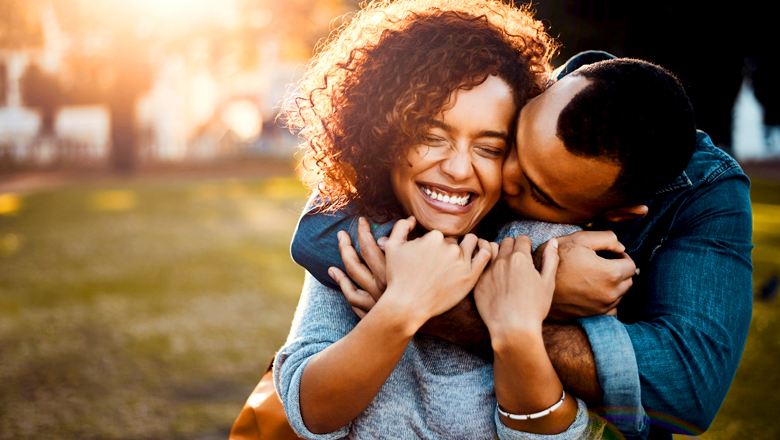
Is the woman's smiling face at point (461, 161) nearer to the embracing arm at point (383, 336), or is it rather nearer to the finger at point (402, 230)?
the finger at point (402, 230)

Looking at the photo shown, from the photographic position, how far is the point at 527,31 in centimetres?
246

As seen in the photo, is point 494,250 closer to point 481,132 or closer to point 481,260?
point 481,260

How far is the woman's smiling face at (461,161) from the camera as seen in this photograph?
6.82 ft

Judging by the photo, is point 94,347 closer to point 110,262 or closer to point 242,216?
point 110,262

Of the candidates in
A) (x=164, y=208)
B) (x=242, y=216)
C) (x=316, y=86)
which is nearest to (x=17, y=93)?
(x=164, y=208)

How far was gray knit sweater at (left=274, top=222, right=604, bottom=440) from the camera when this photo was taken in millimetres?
1870

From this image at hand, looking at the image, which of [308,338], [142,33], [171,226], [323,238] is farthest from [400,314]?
[142,33]

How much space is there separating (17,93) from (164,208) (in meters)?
23.2

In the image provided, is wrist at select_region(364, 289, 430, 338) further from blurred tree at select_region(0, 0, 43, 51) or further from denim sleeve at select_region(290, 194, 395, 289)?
blurred tree at select_region(0, 0, 43, 51)

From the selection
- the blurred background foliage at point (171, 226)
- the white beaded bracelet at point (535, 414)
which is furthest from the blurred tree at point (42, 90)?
the white beaded bracelet at point (535, 414)

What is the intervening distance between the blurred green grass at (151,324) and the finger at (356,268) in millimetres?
2497

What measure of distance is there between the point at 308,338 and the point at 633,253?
3.77 feet

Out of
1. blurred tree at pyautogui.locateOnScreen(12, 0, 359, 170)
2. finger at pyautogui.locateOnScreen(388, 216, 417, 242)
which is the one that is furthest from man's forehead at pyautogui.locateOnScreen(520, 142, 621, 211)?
blurred tree at pyautogui.locateOnScreen(12, 0, 359, 170)

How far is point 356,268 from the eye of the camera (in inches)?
77.7
